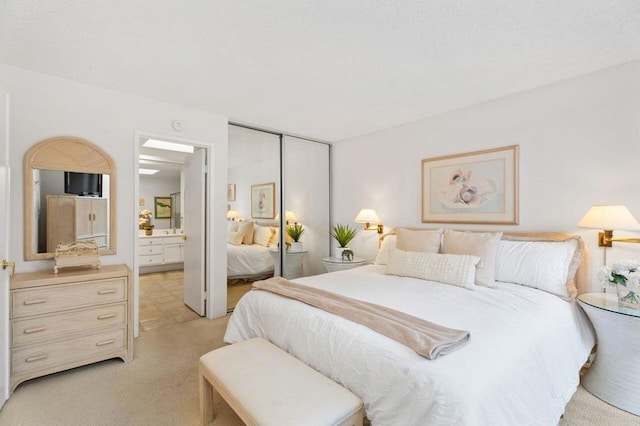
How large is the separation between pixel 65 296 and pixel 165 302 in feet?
6.32

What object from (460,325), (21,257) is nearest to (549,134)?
(460,325)

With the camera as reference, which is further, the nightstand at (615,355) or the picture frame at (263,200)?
the picture frame at (263,200)

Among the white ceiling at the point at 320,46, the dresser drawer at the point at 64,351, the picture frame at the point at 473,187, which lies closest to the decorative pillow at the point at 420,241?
the picture frame at the point at 473,187

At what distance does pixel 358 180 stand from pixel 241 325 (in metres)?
2.73

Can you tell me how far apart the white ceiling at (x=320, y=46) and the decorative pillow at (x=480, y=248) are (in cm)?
136

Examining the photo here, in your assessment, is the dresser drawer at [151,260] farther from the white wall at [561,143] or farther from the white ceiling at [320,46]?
the white wall at [561,143]

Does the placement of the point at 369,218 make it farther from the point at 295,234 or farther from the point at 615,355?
the point at 615,355

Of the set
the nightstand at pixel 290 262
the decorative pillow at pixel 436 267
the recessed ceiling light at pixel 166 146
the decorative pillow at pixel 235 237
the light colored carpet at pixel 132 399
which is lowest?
the light colored carpet at pixel 132 399

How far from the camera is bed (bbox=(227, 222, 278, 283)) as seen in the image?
12.8 ft

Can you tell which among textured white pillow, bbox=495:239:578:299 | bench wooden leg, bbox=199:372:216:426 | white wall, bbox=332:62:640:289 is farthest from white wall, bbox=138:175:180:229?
textured white pillow, bbox=495:239:578:299

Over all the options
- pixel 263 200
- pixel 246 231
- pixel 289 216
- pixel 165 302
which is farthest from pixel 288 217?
pixel 165 302

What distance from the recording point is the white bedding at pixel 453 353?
47.3 inches

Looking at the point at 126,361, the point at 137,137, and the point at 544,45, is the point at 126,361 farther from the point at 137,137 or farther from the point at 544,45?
the point at 544,45

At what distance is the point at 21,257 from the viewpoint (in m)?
2.45
